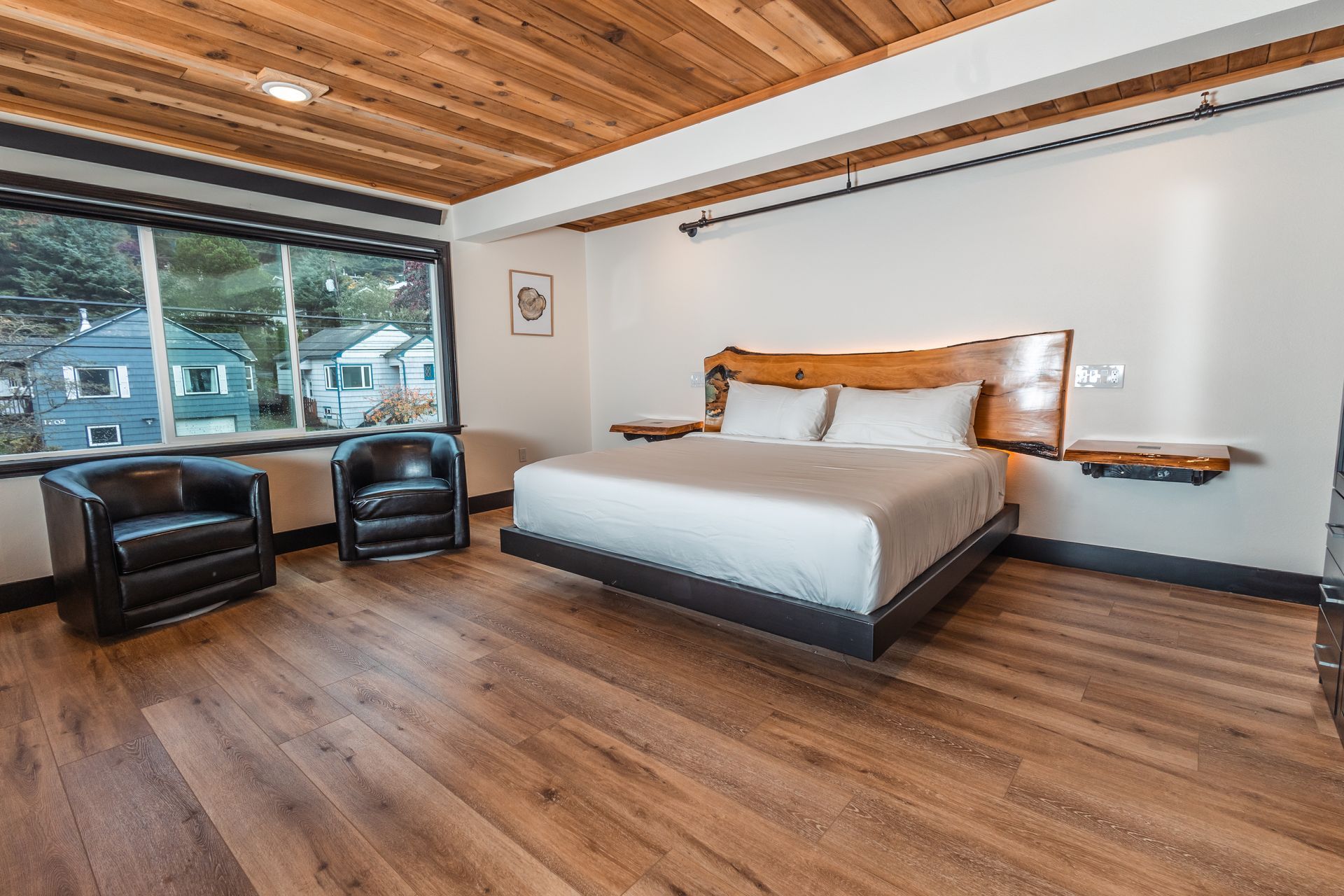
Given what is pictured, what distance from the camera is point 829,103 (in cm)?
277

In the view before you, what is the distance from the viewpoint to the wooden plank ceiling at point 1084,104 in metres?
2.71

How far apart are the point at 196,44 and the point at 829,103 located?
2.57 metres

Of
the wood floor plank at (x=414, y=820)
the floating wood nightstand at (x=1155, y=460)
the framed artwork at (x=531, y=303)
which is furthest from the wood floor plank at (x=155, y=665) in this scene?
the floating wood nightstand at (x=1155, y=460)

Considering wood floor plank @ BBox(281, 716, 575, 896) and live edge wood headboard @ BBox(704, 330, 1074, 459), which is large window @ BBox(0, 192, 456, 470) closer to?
wood floor plank @ BBox(281, 716, 575, 896)

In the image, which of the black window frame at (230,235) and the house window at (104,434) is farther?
the house window at (104,434)

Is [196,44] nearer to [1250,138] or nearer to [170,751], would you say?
[170,751]

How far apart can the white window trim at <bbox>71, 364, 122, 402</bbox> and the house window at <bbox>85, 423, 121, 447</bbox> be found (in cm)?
15

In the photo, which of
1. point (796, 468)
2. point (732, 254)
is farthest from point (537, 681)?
point (732, 254)

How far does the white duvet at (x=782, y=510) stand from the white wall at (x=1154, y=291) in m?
0.73

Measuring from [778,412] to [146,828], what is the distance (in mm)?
3515

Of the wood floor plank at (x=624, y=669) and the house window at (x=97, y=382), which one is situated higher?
the house window at (x=97, y=382)

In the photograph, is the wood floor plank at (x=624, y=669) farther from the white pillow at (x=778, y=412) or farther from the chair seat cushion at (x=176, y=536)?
the white pillow at (x=778, y=412)

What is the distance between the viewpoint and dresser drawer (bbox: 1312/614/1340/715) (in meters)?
1.96

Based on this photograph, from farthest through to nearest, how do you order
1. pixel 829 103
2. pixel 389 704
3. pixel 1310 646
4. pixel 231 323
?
pixel 231 323, pixel 829 103, pixel 1310 646, pixel 389 704
